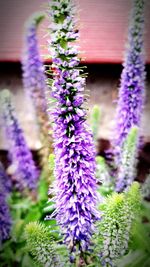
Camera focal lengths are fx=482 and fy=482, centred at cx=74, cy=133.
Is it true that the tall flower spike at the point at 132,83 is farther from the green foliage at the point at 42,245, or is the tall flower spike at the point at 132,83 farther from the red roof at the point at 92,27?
the green foliage at the point at 42,245

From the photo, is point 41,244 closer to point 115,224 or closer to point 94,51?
point 115,224

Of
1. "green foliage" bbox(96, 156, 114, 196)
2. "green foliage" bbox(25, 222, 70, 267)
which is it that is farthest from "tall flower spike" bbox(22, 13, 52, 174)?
"green foliage" bbox(25, 222, 70, 267)

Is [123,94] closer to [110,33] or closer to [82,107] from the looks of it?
[110,33]

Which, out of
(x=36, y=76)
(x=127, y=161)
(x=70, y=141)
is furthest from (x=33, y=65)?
(x=70, y=141)

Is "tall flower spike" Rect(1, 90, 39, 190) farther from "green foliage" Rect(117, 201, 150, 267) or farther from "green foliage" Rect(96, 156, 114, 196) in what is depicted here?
"green foliage" Rect(117, 201, 150, 267)

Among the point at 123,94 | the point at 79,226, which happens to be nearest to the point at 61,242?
the point at 79,226

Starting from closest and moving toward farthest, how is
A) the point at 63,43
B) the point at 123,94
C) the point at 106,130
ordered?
1. the point at 63,43
2. the point at 123,94
3. the point at 106,130

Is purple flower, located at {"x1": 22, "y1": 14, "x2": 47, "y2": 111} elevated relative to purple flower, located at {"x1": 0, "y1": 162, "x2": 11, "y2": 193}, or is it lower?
elevated

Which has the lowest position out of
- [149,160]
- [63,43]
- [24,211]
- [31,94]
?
[24,211]
